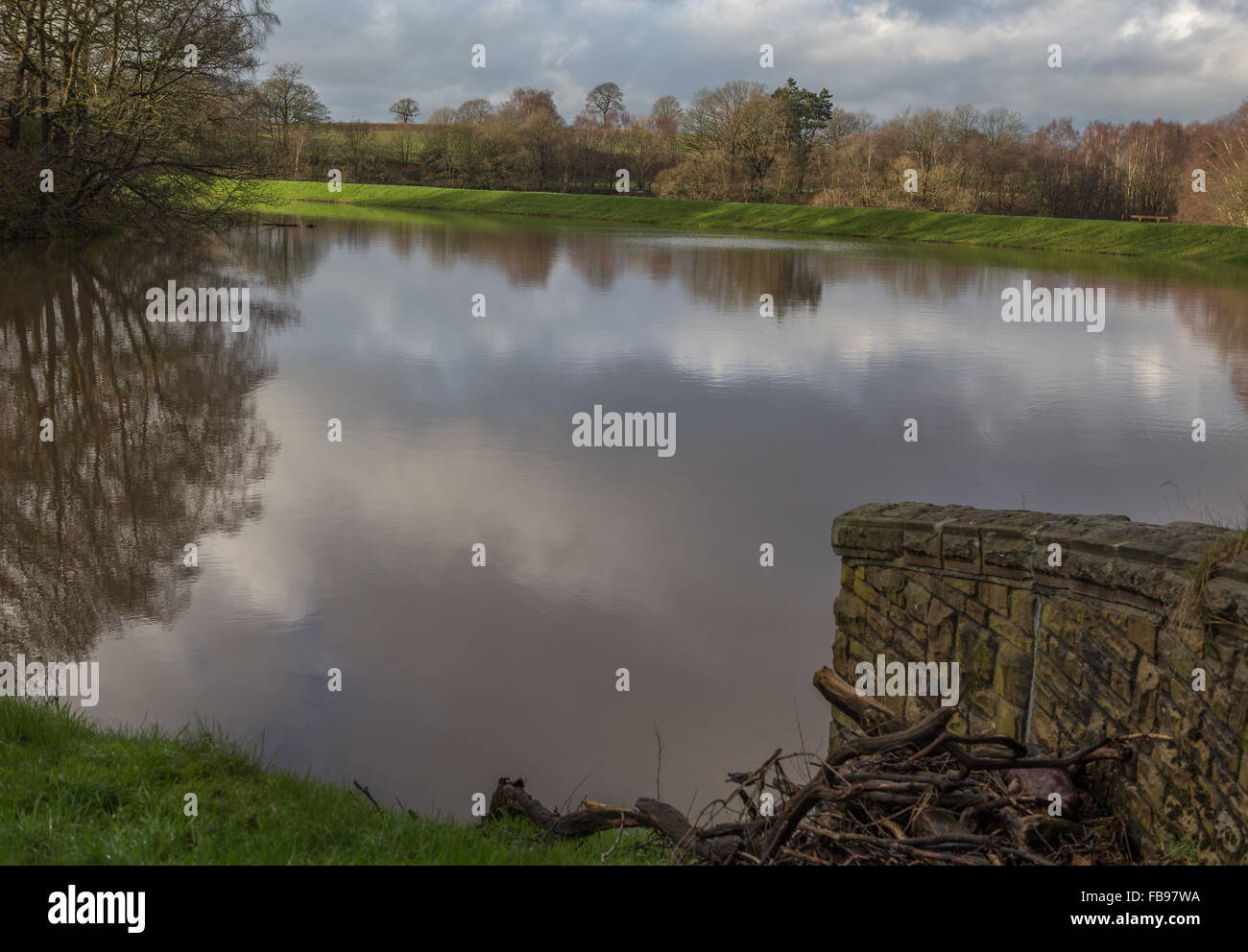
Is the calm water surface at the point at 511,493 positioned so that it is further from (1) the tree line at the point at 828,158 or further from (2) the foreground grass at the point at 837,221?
(1) the tree line at the point at 828,158

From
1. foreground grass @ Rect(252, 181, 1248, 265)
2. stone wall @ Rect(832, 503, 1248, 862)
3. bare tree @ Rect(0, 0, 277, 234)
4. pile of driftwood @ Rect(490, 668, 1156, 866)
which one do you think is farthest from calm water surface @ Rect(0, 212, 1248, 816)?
foreground grass @ Rect(252, 181, 1248, 265)

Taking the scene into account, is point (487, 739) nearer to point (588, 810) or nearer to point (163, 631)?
point (588, 810)

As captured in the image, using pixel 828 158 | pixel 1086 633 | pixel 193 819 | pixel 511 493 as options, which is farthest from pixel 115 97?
pixel 828 158

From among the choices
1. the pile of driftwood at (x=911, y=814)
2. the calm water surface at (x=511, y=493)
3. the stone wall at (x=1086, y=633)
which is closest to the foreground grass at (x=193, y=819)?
the pile of driftwood at (x=911, y=814)

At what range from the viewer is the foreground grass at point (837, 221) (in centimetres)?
4362

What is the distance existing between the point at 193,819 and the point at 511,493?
5.45 m

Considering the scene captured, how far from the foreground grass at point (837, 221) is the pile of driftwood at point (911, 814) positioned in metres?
32.2

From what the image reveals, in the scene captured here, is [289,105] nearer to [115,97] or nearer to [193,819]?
[115,97]

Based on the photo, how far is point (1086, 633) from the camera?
179 inches

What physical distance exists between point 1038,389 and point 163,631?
39.4 feet

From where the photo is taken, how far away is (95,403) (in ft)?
40.1

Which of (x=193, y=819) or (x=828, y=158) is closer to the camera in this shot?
(x=193, y=819)
